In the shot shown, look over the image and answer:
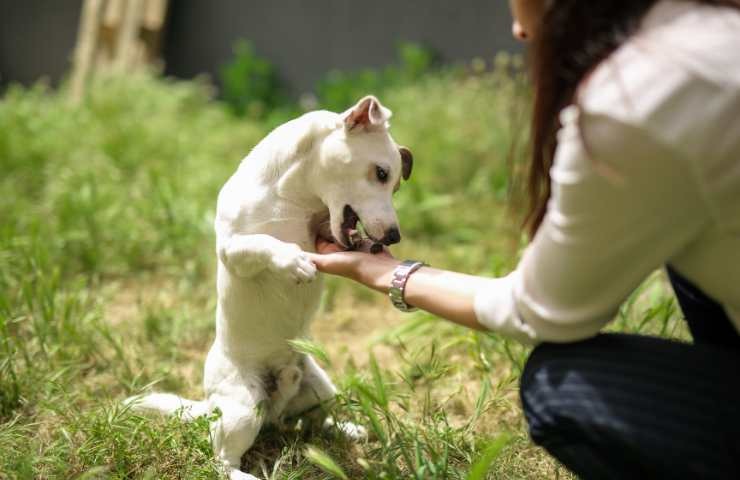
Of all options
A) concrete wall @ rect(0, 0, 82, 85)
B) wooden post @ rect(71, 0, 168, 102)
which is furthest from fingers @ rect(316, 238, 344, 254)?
concrete wall @ rect(0, 0, 82, 85)

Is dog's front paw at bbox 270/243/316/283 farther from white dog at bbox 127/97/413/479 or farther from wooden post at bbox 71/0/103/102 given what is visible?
wooden post at bbox 71/0/103/102

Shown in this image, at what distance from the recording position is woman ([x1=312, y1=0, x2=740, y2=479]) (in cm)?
131

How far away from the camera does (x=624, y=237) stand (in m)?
1.40

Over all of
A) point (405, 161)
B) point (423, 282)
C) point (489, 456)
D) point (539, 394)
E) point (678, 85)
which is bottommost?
point (489, 456)

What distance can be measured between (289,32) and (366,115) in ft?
19.5

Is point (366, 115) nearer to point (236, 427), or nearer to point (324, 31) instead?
point (236, 427)

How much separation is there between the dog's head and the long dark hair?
528mm

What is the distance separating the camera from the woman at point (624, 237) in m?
1.31

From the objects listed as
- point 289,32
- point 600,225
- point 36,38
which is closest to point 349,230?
point 600,225

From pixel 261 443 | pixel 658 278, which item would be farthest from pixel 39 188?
pixel 658 278

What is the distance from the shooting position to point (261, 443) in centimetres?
238

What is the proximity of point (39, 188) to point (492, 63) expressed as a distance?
12.4 ft

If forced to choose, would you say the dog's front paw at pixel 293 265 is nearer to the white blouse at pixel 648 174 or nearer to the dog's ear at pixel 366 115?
the dog's ear at pixel 366 115

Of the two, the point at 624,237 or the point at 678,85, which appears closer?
the point at 678,85
